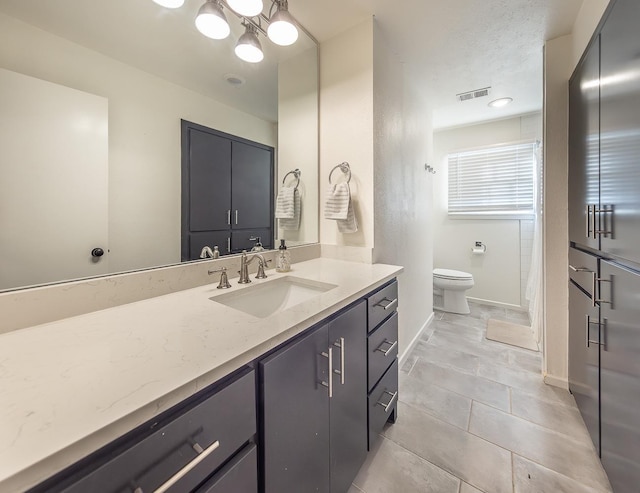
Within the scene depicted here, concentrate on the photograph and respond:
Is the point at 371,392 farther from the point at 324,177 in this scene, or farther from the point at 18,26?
the point at 18,26

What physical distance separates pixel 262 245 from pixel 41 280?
874mm

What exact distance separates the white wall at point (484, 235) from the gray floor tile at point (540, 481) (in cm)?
248

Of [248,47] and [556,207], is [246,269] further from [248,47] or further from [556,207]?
[556,207]

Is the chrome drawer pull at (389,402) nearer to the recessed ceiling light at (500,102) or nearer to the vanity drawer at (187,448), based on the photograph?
the vanity drawer at (187,448)

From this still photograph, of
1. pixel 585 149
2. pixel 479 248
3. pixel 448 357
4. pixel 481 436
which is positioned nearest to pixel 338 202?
pixel 585 149

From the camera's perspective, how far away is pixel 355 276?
132 centimetres

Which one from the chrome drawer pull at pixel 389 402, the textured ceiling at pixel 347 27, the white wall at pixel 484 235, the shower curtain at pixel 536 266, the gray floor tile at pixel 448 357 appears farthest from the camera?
the white wall at pixel 484 235

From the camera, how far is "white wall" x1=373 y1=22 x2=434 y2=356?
67.4 inches

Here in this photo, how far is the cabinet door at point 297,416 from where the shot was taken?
2.24 feet

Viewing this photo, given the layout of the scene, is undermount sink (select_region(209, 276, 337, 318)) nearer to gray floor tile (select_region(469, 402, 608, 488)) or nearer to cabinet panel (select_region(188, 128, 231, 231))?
cabinet panel (select_region(188, 128, 231, 231))

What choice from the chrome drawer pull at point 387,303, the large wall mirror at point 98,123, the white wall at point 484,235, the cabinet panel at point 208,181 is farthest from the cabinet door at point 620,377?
the white wall at point 484,235

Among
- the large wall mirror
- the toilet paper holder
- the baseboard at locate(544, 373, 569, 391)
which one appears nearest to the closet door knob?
the large wall mirror

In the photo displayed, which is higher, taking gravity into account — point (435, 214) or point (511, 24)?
point (511, 24)

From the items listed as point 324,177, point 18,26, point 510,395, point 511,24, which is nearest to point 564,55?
point 511,24
